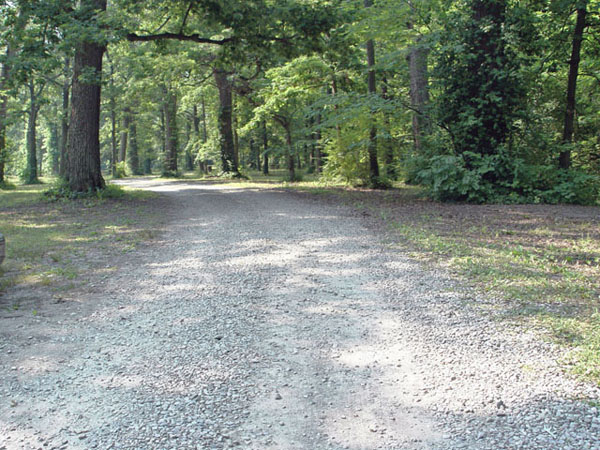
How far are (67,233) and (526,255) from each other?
823cm

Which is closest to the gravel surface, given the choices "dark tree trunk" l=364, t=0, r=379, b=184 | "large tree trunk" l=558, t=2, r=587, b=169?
"large tree trunk" l=558, t=2, r=587, b=169

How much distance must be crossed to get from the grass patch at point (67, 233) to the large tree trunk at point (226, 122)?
1032cm

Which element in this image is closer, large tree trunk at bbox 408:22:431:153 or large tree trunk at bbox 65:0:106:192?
large tree trunk at bbox 65:0:106:192

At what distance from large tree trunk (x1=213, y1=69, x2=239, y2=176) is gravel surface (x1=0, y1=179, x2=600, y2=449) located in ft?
63.4

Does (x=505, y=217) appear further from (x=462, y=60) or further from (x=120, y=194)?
(x=120, y=194)

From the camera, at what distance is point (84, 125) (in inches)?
554

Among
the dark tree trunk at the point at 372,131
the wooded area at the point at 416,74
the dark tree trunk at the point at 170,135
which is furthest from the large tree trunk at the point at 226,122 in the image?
the dark tree trunk at the point at 372,131

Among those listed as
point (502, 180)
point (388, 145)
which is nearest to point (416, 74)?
point (388, 145)

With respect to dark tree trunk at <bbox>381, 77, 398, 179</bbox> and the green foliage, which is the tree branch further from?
the green foliage

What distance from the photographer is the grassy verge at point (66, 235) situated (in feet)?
20.9

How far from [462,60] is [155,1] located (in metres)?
8.66

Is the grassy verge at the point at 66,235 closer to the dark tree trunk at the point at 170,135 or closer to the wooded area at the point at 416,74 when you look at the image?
the wooded area at the point at 416,74

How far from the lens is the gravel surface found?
110 inches

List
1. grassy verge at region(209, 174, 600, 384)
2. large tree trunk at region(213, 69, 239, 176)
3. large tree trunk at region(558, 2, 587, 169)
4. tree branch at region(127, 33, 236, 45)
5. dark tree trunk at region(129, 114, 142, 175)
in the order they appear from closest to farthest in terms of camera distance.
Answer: grassy verge at region(209, 174, 600, 384)
large tree trunk at region(558, 2, 587, 169)
tree branch at region(127, 33, 236, 45)
large tree trunk at region(213, 69, 239, 176)
dark tree trunk at region(129, 114, 142, 175)
